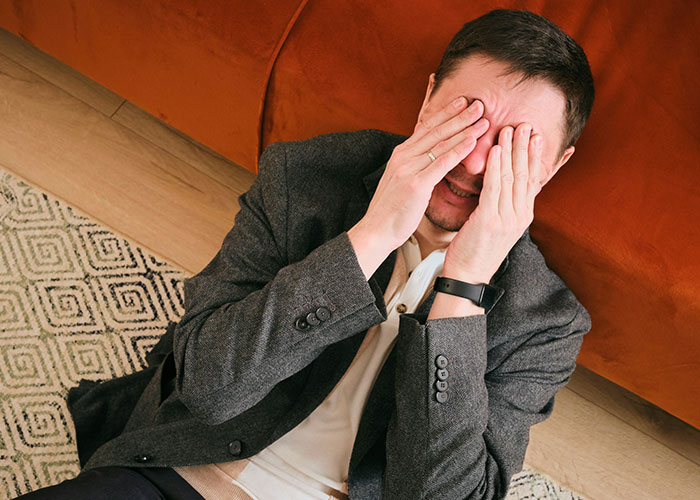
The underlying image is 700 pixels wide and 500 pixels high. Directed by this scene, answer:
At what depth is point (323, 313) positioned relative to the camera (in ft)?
3.09

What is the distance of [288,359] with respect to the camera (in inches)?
37.8

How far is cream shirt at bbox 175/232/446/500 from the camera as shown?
3.55ft

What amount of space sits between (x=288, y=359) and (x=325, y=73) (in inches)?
23.5

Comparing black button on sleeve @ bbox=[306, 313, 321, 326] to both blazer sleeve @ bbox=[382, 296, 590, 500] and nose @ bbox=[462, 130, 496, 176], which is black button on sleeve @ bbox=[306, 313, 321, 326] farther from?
nose @ bbox=[462, 130, 496, 176]

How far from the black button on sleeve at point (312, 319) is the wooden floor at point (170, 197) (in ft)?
2.43

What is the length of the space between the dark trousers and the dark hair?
79 centimetres

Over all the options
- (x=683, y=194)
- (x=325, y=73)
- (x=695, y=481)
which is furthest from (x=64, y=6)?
(x=695, y=481)

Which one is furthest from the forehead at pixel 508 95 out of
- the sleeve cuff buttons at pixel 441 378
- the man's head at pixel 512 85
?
the sleeve cuff buttons at pixel 441 378

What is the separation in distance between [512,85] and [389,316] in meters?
0.41

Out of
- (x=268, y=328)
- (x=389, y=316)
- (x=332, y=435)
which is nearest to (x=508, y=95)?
(x=389, y=316)

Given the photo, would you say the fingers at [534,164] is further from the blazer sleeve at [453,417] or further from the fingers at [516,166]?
the blazer sleeve at [453,417]

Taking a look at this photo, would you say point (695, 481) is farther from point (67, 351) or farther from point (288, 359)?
point (67, 351)

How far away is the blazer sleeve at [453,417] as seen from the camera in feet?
3.16

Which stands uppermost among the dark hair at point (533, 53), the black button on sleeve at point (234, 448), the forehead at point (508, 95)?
the dark hair at point (533, 53)
